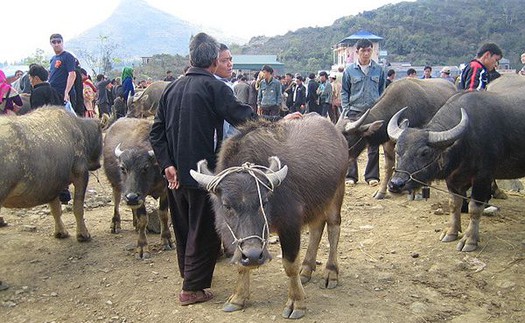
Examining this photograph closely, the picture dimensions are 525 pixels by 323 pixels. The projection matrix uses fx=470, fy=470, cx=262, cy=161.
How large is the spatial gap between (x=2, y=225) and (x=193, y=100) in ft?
12.9

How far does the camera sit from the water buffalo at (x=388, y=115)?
7016 millimetres

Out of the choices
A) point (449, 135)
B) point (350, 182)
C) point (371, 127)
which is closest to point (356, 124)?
point (371, 127)

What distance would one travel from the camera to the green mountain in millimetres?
59000

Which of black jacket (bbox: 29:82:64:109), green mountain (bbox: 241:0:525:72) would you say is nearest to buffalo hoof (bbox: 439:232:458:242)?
black jacket (bbox: 29:82:64:109)

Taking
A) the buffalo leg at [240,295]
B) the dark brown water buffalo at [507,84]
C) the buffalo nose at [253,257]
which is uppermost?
the dark brown water buffalo at [507,84]

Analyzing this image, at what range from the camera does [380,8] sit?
8600cm

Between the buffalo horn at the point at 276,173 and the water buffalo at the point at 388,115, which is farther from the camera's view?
the water buffalo at the point at 388,115

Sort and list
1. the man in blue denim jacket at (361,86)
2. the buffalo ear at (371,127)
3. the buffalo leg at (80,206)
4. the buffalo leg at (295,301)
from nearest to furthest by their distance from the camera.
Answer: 1. the buffalo leg at (295,301)
2. the buffalo leg at (80,206)
3. the buffalo ear at (371,127)
4. the man in blue denim jacket at (361,86)

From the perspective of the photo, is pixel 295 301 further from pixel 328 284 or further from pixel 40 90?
pixel 40 90

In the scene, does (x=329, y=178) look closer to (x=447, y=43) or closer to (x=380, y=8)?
(x=447, y=43)

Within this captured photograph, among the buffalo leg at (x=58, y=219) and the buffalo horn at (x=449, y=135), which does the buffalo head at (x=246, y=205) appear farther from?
the buffalo leg at (x=58, y=219)

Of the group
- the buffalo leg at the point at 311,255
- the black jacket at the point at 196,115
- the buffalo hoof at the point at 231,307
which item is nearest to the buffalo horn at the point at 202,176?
the black jacket at the point at 196,115

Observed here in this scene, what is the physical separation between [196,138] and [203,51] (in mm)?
735

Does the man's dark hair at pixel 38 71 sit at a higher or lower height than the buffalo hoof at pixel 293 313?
higher
